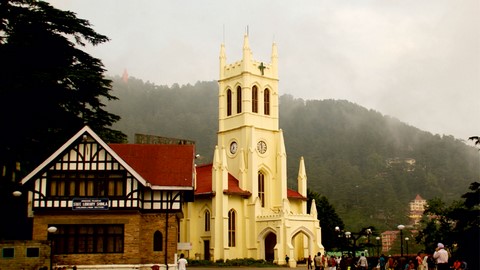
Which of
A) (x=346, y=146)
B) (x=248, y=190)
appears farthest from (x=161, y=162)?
(x=346, y=146)

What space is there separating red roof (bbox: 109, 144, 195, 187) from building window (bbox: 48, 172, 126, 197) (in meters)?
1.98

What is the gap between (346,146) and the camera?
13650 cm

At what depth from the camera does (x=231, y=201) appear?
60.4m

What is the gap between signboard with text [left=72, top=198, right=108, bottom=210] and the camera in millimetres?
35531

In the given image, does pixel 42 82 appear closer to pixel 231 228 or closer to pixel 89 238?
pixel 89 238

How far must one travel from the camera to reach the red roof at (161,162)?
3772 centimetres

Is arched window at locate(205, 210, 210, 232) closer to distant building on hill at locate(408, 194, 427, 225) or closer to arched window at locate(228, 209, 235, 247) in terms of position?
arched window at locate(228, 209, 235, 247)

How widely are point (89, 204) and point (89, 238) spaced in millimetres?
1857

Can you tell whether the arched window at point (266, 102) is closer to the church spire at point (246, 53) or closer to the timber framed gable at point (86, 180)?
the church spire at point (246, 53)

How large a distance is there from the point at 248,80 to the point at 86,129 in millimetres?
32654

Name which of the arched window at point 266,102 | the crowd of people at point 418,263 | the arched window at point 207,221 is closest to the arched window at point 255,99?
the arched window at point 266,102

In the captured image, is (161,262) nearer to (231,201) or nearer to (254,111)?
(231,201)

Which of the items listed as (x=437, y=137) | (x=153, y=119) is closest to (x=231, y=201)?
(x=153, y=119)

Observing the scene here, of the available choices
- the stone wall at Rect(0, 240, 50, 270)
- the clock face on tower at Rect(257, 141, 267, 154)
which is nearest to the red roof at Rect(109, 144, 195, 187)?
the stone wall at Rect(0, 240, 50, 270)
